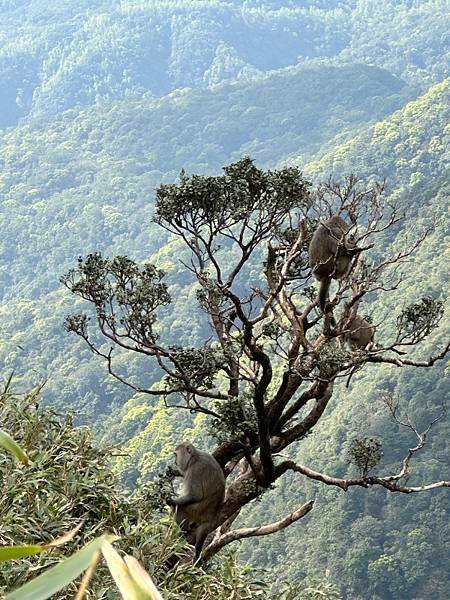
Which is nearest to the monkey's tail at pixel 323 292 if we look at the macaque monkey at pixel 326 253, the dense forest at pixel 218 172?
the macaque monkey at pixel 326 253

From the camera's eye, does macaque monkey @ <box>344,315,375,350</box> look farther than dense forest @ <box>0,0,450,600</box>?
No

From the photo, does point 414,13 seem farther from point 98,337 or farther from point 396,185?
point 98,337

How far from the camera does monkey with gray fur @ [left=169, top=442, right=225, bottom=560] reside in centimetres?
504

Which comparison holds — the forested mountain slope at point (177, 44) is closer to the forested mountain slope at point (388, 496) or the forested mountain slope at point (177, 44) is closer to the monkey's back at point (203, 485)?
the forested mountain slope at point (388, 496)

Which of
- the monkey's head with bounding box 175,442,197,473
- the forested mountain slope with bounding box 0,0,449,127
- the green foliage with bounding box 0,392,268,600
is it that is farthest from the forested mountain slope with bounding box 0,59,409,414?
the green foliage with bounding box 0,392,268,600

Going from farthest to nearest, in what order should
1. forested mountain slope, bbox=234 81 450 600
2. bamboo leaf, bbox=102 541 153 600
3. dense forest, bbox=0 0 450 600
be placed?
dense forest, bbox=0 0 450 600
forested mountain slope, bbox=234 81 450 600
bamboo leaf, bbox=102 541 153 600

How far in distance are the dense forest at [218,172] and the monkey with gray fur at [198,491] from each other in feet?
0.95

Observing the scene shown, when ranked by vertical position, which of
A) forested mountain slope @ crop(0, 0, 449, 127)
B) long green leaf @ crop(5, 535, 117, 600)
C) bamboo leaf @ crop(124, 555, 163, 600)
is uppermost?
forested mountain slope @ crop(0, 0, 449, 127)

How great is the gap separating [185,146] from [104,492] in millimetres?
76458

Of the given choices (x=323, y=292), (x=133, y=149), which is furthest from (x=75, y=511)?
(x=133, y=149)

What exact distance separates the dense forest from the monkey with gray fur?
0.29 meters

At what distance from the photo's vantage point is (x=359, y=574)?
784 inches

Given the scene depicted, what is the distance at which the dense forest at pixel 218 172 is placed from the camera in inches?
818

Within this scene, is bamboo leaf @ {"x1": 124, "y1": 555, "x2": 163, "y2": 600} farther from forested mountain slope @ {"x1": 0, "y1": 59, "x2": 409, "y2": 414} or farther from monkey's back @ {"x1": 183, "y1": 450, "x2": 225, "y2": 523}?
forested mountain slope @ {"x1": 0, "y1": 59, "x2": 409, "y2": 414}
